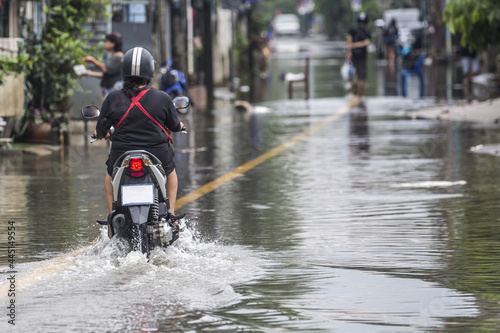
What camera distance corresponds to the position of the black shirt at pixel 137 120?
8695mm

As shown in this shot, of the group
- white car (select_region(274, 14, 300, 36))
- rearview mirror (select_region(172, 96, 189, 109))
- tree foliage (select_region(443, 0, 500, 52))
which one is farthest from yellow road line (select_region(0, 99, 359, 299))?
white car (select_region(274, 14, 300, 36))

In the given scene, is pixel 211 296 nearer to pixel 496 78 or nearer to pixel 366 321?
pixel 366 321

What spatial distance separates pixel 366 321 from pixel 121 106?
9.54 ft

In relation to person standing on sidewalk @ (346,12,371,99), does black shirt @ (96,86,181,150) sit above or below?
below

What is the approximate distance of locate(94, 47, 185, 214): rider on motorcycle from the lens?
8.70m

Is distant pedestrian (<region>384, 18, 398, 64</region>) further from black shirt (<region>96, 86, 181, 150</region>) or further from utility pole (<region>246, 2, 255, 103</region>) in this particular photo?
black shirt (<region>96, 86, 181, 150</region>)

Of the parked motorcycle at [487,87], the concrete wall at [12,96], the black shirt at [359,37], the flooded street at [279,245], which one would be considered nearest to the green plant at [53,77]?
the flooded street at [279,245]

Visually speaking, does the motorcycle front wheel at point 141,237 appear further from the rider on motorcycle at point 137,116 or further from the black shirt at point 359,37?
the black shirt at point 359,37

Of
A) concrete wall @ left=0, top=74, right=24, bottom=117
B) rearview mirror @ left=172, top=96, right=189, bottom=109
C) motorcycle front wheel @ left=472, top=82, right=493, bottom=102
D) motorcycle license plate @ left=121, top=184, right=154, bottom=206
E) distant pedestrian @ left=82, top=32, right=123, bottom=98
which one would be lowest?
motorcycle license plate @ left=121, top=184, right=154, bottom=206

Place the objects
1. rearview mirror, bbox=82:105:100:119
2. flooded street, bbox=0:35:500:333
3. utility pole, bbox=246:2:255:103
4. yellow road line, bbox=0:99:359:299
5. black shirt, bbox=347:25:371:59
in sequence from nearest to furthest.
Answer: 1. flooded street, bbox=0:35:500:333
2. yellow road line, bbox=0:99:359:299
3. rearview mirror, bbox=82:105:100:119
4. black shirt, bbox=347:25:371:59
5. utility pole, bbox=246:2:255:103

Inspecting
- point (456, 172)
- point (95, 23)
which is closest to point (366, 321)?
point (456, 172)

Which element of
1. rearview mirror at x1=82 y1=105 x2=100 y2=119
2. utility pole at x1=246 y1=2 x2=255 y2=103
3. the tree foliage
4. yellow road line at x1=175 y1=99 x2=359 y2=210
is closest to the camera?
rearview mirror at x1=82 y1=105 x2=100 y2=119

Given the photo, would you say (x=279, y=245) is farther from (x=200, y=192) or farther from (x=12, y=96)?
(x=12, y=96)

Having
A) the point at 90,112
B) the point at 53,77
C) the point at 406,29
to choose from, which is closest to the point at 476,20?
the point at 53,77
